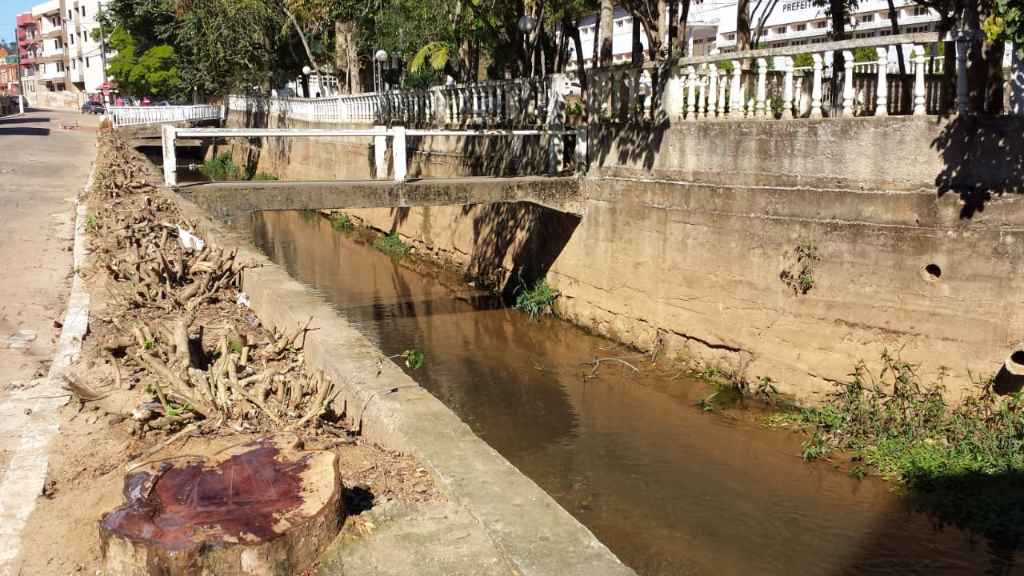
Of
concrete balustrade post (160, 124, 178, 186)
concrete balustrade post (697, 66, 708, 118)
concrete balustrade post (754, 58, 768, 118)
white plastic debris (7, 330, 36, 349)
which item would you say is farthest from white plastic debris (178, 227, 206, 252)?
concrete balustrade post (754, 58, 768, 118)

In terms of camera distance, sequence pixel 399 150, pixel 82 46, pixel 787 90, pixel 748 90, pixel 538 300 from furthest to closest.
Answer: pixel 82 46 → pixel 538 300 → pixel 399 150 → pixel 748 90 → pixel 787 90

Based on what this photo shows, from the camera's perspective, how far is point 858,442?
8586 millimetres

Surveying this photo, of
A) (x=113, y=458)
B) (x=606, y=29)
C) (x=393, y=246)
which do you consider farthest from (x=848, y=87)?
(x=393, y=246)

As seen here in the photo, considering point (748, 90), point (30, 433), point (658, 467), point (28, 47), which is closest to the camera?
point (30, 433)

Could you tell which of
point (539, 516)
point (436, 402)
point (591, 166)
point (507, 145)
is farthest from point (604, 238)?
point (539, 516)

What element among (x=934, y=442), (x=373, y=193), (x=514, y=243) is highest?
(x=373, y=193)

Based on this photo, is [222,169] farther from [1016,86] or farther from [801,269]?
[1016,86]

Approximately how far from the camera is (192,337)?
21.0 ft

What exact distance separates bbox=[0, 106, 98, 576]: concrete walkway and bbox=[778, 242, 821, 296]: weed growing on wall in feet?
23.4

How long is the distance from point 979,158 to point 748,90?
3026 mm

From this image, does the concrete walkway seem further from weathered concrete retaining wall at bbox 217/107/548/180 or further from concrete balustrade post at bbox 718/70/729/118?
concrete balustrade post at bbox 718/70/729/118

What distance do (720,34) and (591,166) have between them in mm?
22743

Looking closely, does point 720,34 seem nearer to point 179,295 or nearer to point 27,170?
point 27,170

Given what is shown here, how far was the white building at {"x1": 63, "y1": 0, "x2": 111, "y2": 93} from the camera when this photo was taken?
89.8 metres
